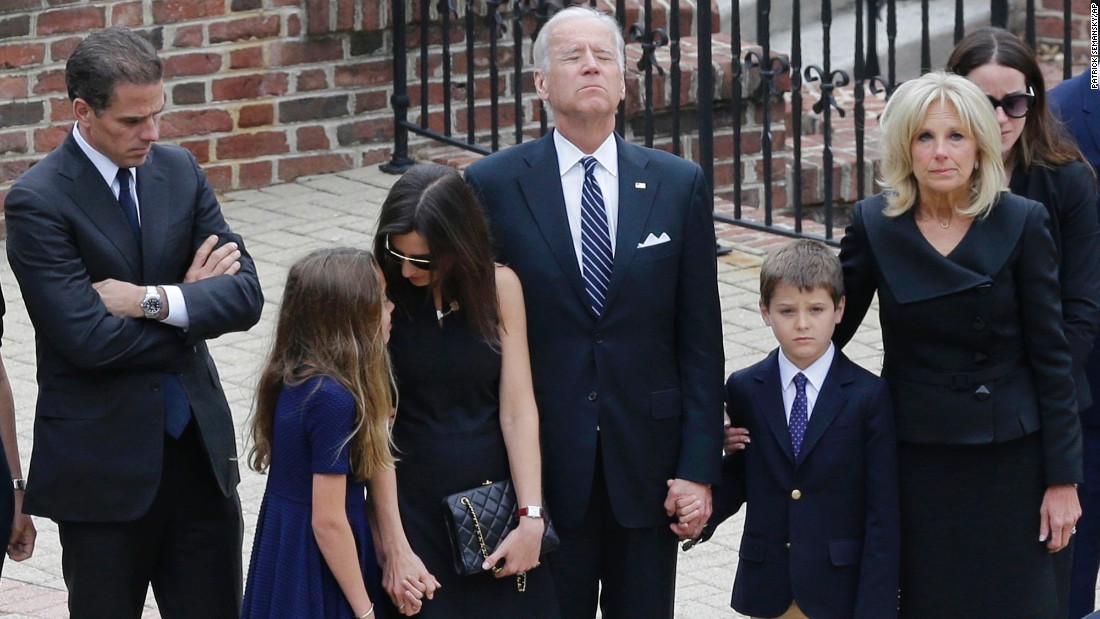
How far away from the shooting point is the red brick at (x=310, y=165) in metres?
8.07

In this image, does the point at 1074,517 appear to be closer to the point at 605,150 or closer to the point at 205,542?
the point at 605,150

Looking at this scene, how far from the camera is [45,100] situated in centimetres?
737

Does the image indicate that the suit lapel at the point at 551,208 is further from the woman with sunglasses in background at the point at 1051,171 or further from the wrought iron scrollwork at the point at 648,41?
the wrought iron scrollwork at the point at 648,41

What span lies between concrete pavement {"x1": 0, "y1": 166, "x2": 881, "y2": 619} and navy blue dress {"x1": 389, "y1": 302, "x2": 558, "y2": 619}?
635 millimetres

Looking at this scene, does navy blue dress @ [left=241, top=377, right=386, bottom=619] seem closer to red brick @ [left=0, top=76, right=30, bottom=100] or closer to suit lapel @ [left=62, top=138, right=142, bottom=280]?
suit lapel @ [left=62, top=138, right=142, bottom=280]

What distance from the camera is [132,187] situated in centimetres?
377

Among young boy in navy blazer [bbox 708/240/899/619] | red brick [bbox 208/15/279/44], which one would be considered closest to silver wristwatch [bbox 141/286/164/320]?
young boy in navy blazer [bbox 708/240/899/619]

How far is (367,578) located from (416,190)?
80 cm

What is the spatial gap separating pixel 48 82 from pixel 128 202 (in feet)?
12.7

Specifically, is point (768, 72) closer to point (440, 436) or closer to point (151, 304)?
point (440, 436)

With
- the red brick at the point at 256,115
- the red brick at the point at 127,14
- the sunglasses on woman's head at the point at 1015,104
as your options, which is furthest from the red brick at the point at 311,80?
the sunglasses on woman's head at the point at 1015,104

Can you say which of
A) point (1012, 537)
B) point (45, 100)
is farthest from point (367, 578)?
point (45, 100)

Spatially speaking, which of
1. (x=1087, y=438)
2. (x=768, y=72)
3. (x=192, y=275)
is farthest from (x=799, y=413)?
(x=768, y=72)

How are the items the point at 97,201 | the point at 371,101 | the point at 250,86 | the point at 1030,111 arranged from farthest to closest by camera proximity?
1. the point at 371,101
2. the point at 250,86
3. the point at 1030,111
4. the point at 97,201
